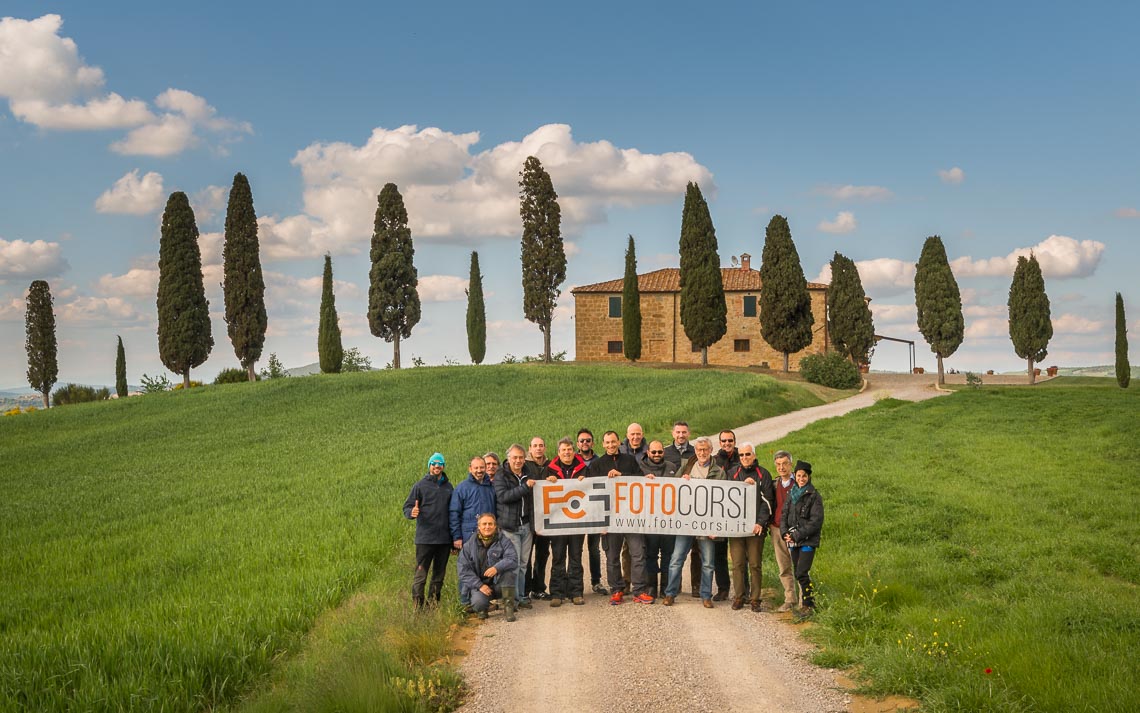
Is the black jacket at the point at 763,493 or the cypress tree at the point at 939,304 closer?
the black jacket at the point at 763,493

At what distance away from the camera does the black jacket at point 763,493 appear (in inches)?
455

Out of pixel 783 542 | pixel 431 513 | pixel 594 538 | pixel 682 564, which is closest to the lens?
pixel 783 542

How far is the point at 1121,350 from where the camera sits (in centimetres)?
5722

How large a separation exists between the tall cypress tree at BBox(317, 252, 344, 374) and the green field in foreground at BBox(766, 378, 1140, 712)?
40139 mm

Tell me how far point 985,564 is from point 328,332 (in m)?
52.4

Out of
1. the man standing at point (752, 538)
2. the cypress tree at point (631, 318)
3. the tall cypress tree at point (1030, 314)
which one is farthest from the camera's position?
the cypress tree at point (631, 318)

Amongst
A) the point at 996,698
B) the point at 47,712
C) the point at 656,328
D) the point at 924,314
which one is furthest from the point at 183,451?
the point at 924,314

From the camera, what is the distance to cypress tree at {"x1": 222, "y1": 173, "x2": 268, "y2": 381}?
5912 cm

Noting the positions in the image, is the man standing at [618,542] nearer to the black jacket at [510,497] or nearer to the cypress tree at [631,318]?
the black jacket at [510,497]

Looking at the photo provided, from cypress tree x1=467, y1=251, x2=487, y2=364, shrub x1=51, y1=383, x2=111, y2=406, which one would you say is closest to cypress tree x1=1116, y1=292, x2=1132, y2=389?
cypress tree x1=467, y1=251, x2=487, y2=364

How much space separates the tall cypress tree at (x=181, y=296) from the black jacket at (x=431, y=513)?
51347 mm

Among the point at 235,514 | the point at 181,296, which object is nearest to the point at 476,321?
the point at 181,296

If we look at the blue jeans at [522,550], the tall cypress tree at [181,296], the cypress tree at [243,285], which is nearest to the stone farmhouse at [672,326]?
the cypress tree at [243,285]

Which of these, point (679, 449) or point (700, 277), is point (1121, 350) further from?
point (679, 449)
